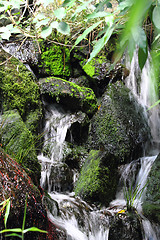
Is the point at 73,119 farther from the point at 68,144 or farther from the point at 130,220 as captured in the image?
the point at 130,220

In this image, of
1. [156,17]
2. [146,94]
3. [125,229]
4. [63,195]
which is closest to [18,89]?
[63,195]

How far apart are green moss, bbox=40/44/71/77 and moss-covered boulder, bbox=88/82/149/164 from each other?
1486 mm

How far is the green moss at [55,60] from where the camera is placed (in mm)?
6196

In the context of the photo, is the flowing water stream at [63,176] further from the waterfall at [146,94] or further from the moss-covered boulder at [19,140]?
the moss-covered boulder at [19,140]

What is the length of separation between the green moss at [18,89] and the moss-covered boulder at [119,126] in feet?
4.59

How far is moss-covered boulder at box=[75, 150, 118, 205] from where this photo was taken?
378cm

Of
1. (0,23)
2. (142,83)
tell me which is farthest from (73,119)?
(0,23)

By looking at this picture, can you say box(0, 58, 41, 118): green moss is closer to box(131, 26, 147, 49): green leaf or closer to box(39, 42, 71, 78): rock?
box(39, 42, 71, 78): rock

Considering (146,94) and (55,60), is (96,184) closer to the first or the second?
(146,94)

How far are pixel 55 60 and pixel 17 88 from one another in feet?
5.77

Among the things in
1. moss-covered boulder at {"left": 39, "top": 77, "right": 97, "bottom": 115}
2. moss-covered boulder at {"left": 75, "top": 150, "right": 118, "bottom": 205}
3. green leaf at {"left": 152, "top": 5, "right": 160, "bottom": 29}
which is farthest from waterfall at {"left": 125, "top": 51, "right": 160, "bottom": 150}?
green leaf at {"left": 152, "top": 5, "right": 160, "bottom": 29}

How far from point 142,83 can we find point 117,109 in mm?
1528

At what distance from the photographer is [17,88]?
4.95 metres

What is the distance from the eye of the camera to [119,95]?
17.9ft
